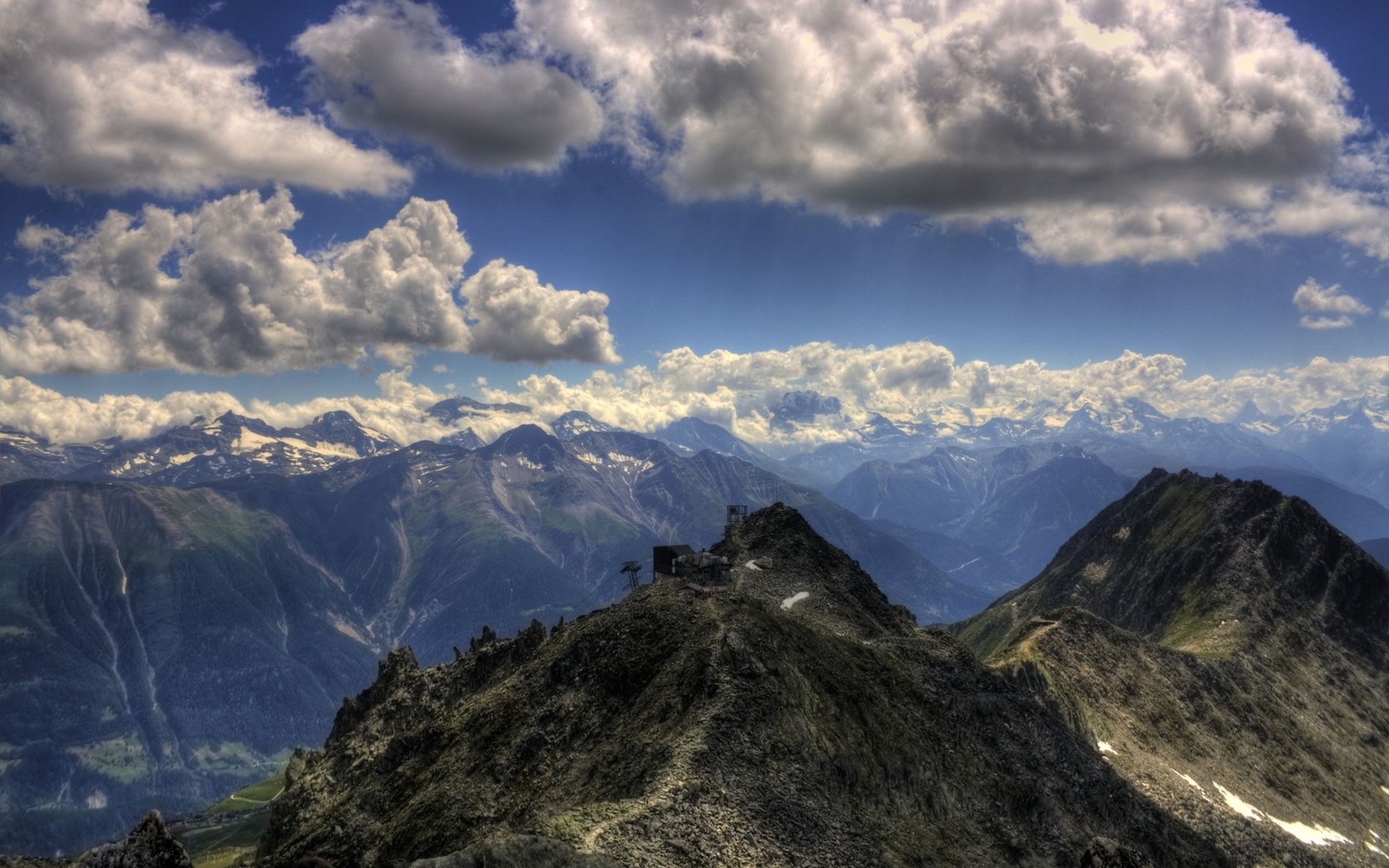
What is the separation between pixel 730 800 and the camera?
54000 mm

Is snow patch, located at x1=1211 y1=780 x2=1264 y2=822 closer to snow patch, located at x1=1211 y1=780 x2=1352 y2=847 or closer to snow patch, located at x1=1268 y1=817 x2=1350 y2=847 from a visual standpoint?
snow patch, located at x1=1211 y1=780 x2=1352 y2=847

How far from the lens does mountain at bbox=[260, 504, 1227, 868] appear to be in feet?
174

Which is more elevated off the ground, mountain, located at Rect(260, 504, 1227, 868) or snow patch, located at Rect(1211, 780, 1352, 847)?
mountain, located at Rect(260, 504, 1227, 868)

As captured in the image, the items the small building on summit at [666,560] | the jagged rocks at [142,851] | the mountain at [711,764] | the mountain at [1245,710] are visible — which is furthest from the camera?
the small building on summit at [666,560]

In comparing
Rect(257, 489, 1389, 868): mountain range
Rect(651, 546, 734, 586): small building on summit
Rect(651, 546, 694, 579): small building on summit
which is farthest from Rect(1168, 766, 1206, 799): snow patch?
Rect(651, 546, 694, 579): small building on summit

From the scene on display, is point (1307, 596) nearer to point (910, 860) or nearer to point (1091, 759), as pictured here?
point (1091, 759)

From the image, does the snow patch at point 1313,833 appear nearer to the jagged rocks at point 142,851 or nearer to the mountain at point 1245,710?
the mountain at point 1245,710

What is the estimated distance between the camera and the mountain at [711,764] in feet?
174

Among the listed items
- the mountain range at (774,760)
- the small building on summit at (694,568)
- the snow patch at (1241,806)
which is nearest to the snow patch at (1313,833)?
the mountain range at (774,760)

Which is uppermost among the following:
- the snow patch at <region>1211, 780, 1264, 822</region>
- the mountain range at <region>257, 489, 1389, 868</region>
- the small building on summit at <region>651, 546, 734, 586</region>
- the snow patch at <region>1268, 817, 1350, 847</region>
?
the small building on summit at <region>651, 546, 734, 586</region>

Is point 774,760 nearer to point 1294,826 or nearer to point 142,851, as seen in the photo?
point 142,851

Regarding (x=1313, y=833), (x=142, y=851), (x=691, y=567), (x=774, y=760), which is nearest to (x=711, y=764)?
(x=774, y=760)

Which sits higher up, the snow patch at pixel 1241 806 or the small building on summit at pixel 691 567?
the small building on summit at pixel 691 567

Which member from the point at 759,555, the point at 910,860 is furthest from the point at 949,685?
the point at 759,555
